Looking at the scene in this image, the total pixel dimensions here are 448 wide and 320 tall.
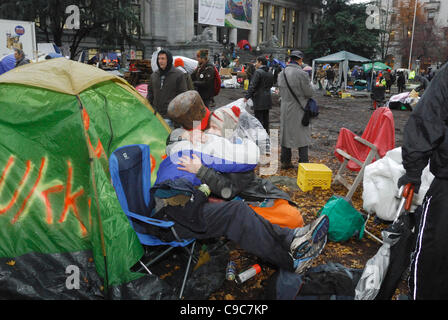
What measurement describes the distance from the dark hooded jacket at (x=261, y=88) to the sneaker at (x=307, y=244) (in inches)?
181

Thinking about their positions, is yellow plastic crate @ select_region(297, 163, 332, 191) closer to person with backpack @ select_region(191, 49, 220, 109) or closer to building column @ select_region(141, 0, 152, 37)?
person with backpack @ select_region(191, 49, 220, 109)

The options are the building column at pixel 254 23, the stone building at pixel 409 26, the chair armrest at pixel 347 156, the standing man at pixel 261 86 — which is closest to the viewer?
the chair armrest at pixel 347 156

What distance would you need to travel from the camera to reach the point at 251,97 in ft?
23.3

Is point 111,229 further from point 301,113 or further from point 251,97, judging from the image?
point 251,97

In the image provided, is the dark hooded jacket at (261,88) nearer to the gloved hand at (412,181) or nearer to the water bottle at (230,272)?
the water bottle at (230,272)

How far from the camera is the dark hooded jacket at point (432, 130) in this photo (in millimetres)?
1985

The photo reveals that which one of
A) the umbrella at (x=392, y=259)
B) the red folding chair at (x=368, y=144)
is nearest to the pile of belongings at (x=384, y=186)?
the red folding chair at (x=368, y=144)

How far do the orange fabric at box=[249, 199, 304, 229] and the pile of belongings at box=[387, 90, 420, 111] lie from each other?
4571 mm

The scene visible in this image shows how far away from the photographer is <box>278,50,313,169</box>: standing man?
18.2ft

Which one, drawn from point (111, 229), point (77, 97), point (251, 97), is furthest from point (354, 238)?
point (251, 97)

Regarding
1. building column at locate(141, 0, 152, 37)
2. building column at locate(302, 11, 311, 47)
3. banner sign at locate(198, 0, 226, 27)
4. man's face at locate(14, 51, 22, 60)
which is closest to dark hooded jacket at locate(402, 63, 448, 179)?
man's face at locate(14, 51, 22, 60)

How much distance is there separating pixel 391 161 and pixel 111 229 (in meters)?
3.06

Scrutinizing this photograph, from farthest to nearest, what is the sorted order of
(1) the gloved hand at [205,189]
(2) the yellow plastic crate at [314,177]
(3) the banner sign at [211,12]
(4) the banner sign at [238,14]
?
(4) the banner sign at [238,14] → (3) the banner sign at [211,12] → (2) the yellow plastic crate at [314,177] → (1) the gloved hand at [205,189]

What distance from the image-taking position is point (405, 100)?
700 cm
